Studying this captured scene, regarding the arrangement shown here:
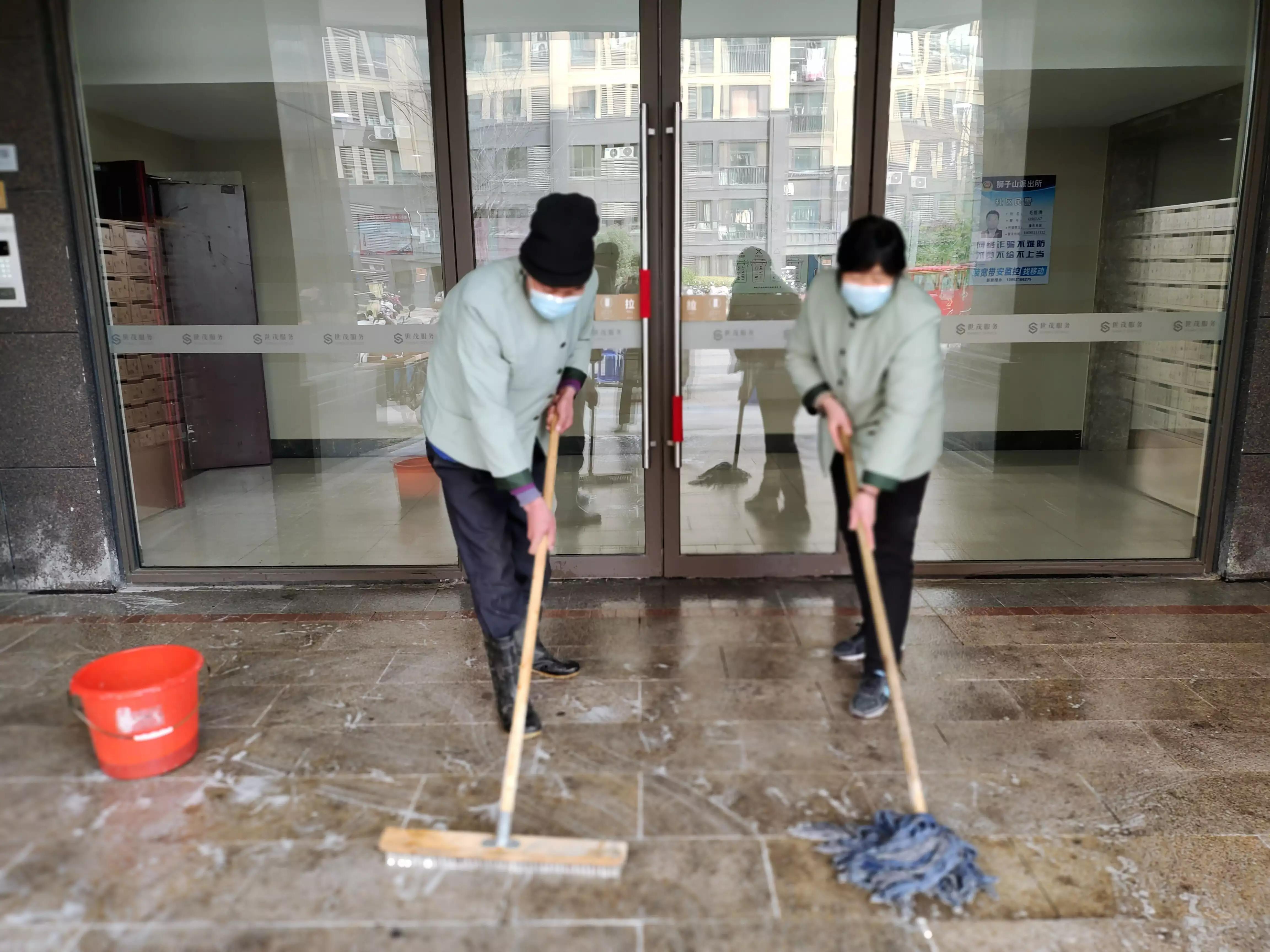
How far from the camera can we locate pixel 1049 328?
387cm

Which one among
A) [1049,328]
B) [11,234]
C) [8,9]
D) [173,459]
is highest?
[8,9]

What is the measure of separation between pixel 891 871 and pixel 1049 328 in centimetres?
273

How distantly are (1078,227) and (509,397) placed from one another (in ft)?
13.7

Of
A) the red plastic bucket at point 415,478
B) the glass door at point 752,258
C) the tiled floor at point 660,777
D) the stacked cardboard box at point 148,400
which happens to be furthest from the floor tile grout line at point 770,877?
the stacked cardboard box at point 148,400

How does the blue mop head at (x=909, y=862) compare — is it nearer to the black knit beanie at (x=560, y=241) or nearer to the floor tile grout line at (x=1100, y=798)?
the floor tile grout line at (x=1100, y=798)

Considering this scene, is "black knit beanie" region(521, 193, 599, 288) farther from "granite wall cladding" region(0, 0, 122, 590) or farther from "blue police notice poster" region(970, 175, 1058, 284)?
"blue police notice poster" region(970, 175, 1058, 284)

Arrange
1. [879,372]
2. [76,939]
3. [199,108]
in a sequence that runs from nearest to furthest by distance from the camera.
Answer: [76,939], [879,372], [199,108]

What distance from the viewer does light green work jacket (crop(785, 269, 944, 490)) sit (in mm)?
2402

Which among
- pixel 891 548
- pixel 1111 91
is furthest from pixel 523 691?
pixel 1111 91

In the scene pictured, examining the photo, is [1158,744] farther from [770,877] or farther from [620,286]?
[620,286]

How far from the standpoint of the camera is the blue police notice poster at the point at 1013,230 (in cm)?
443

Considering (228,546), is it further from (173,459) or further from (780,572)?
(780,572)

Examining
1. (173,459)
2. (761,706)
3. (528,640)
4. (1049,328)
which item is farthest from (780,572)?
(173,459)

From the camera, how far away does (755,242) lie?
3.83 meters
